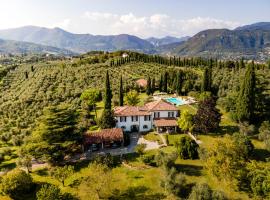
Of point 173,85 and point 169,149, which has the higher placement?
point 173,85

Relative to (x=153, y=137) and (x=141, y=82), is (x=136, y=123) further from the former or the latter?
(x=141, y=82)

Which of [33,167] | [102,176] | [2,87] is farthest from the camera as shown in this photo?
[2,87]

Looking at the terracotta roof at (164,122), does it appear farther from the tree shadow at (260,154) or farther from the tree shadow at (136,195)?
the tree shadow at (136,195)

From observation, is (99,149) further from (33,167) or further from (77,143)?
(33,167)

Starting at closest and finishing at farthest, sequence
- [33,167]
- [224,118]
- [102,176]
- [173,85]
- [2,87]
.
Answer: [102,176] → [33,167] → [224,118] → [173,85] → [2,87]

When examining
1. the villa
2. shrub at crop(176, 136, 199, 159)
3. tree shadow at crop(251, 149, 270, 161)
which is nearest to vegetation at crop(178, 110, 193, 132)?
the villa

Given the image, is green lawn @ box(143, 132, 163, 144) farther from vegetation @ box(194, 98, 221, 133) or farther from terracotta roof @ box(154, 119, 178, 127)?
vegetation @ box(194, 98, 221, 133)

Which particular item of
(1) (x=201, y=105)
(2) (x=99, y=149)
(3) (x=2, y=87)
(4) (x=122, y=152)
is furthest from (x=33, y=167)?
(3) (x=2, y=87)
